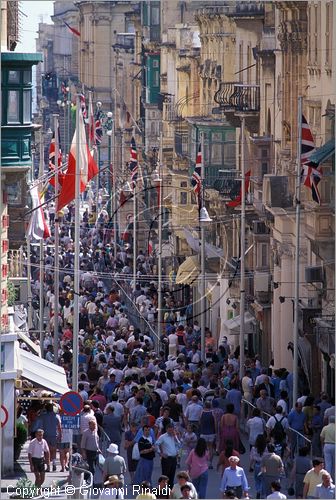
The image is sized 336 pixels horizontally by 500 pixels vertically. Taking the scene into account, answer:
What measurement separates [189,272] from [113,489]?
33.9 metres

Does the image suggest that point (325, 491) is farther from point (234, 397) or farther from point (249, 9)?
point (249, 9)

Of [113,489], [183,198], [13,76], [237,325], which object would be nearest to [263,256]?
[237,325]

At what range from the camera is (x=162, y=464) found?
2936cm

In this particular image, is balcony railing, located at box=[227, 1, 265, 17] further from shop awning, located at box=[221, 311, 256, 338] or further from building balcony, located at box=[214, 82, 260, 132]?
shop awning, located at box=[221, 311, 256, 338]

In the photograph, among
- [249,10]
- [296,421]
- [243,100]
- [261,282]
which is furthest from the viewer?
[249,10]

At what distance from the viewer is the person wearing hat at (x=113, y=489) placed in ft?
82.6

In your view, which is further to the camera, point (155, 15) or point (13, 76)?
point (155, 15)

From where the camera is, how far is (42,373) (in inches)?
1323

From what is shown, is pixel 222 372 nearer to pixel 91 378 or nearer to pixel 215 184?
pixel 91 378

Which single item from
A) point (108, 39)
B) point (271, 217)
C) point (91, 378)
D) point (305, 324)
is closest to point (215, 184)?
point (271, 217)

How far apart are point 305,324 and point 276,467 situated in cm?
1498

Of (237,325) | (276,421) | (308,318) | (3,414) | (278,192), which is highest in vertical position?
(278,192)

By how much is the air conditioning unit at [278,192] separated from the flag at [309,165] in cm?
659

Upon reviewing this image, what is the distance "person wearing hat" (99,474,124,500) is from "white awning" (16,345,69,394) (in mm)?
5904
